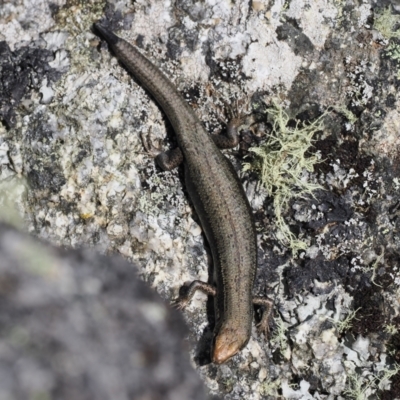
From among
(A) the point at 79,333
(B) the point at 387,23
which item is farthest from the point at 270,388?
(A) the point at 79,333

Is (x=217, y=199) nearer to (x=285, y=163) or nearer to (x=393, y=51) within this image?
(x=285, y=163)

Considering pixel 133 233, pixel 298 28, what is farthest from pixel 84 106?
pixel 298 28

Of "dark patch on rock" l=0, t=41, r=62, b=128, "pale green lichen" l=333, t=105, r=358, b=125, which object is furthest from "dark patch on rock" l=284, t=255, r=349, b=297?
"dark patch on rock" l=0, t=41, r=62, b=128

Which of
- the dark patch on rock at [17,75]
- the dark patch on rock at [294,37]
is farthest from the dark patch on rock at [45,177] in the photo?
the dark patch on rock at [294,37]

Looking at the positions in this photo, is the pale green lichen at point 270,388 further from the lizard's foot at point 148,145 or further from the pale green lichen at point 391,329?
the lizard's foot at point 148,145

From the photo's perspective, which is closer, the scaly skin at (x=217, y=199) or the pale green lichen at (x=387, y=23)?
the scaly skin at (x=217, y=199)

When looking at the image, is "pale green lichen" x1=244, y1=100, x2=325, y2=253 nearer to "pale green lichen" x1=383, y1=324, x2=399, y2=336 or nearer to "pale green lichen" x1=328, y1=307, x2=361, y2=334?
"pale green lichen" x1=328, y1=307, x2=361, y2=334

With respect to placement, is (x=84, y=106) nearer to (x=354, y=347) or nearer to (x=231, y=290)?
(x=231, y=290)
